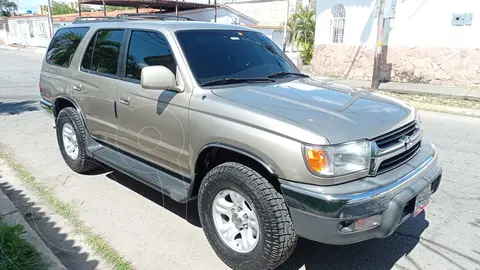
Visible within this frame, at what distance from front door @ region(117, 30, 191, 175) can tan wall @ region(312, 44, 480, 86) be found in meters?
12.1

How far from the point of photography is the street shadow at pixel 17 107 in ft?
29.1

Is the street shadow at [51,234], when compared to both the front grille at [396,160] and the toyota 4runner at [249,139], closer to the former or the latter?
the toyota 4runner at [249,139]

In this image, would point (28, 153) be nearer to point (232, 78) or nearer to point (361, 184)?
point (232, 78)

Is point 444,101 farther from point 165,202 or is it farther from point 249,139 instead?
point 249,139

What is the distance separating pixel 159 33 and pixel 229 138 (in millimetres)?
1471

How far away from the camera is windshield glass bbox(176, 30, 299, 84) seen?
3.47m

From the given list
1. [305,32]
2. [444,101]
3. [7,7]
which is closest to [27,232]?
[444,101]

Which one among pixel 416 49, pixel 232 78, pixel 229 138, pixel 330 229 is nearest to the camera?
pixel 330 229

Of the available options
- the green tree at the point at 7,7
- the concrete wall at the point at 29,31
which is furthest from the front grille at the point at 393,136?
the green tree at the point at 7,7

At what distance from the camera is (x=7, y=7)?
203 ft

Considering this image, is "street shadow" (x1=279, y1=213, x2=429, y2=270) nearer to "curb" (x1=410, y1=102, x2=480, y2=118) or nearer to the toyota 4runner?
the toyota 4runner

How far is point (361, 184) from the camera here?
8.32 ft

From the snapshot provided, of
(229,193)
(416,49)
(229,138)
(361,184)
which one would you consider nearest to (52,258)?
(229,193)

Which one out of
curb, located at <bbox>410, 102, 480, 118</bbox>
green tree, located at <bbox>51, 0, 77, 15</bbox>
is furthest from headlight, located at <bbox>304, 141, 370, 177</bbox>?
green tree, located at <bbox>51, 0, 77, 15</bbox>
